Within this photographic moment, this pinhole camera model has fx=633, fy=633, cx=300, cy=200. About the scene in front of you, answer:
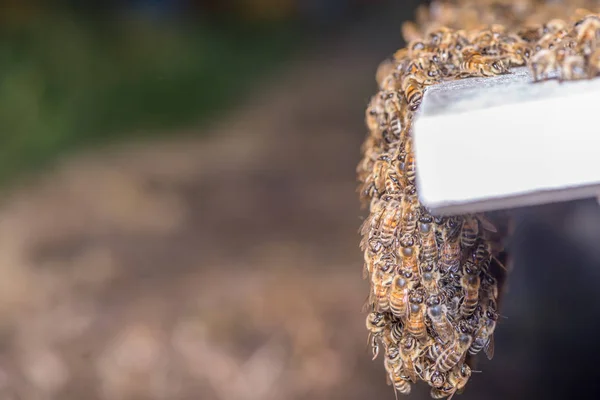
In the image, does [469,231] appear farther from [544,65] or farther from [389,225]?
[544,65]

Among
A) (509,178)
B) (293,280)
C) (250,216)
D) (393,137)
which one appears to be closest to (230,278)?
(293,280)

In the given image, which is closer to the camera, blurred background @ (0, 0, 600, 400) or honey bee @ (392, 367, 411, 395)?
honey bee @ (392, 367, 411, 395)

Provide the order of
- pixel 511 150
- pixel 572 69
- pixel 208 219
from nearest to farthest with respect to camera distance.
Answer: pixel 511 150, pixel 572 69, pixel 208 219

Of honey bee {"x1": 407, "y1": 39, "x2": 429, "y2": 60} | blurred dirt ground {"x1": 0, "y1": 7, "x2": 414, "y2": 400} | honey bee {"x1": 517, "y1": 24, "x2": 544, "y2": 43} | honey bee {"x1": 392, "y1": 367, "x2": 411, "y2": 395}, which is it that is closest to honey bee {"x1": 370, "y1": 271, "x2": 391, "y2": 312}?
honey bee {"x1": 392, "y1": 367, "x2": 411, "y2": 395}

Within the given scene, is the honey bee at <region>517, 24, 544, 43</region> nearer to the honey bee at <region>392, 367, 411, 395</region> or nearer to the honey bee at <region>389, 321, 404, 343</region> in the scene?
the honey bee at <region>389, 321, 404, 343</region>

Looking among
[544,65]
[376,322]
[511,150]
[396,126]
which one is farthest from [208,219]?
[511,150]

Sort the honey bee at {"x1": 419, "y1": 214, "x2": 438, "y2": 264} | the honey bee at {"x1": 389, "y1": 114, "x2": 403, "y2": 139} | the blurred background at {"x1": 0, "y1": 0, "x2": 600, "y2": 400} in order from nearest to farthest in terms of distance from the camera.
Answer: the honey bee at {"x1": 419, "y1": 214, "x2": 438, "y2": 264} → the honey bee at {"x1": 389, "y1": 114, "x2": 403, "y2": 139} → the blurred background at {"x1": 0, "y1": 0, "x2": 600, "y2": 400}

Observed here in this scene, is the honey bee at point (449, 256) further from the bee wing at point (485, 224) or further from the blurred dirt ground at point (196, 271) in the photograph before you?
the blurred dirt ground at point (196, 271)
